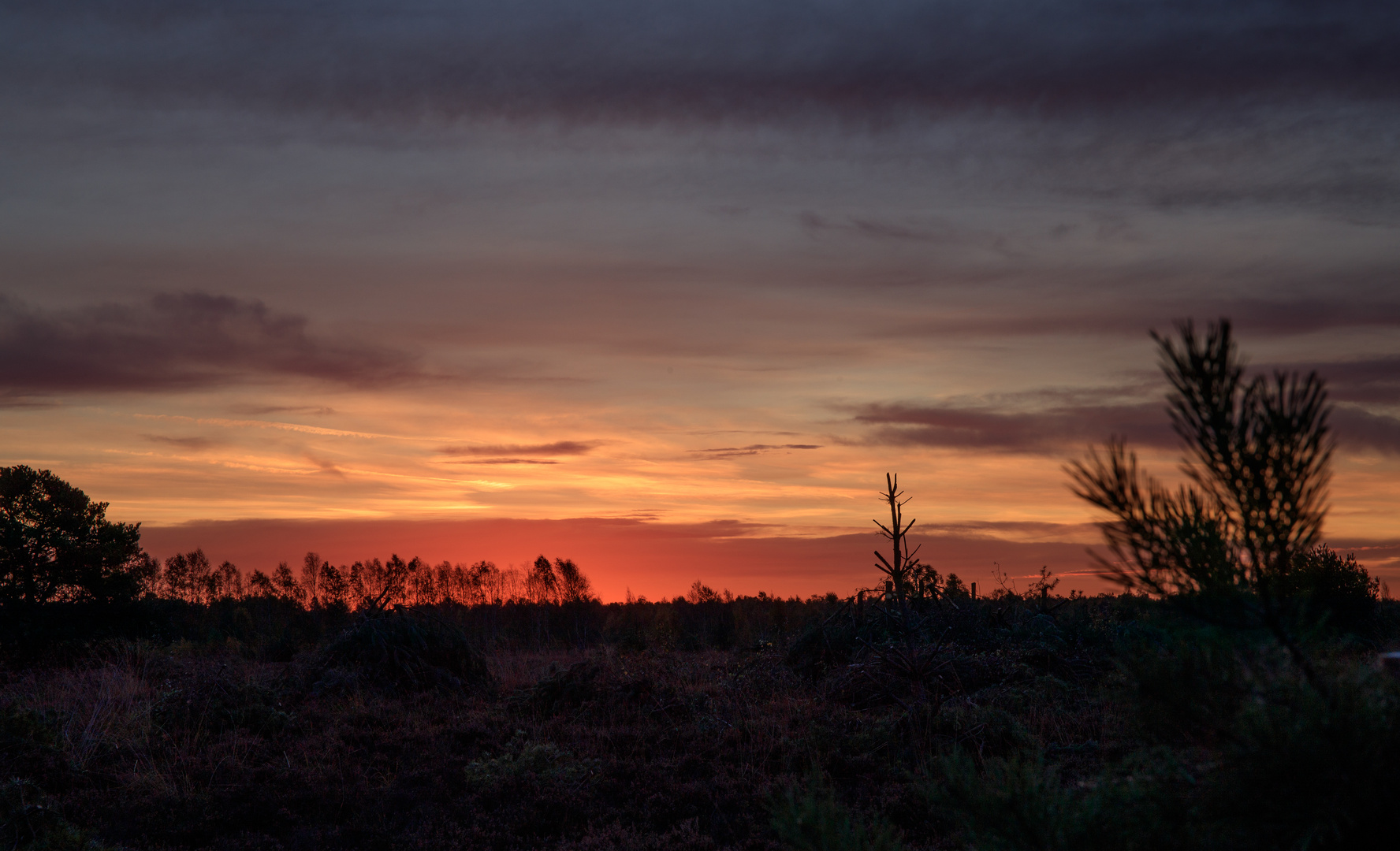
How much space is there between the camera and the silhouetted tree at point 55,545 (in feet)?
71.8

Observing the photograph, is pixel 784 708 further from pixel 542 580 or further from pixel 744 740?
pixel 542 580

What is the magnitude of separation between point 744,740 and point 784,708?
77.0 inches

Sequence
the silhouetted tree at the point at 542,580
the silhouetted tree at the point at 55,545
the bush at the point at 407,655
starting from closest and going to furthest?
1. the bush at the point at 407,655
2. the silhouetted tree at the point at 55,545
3. the silhouetted tree at the point at 542,580

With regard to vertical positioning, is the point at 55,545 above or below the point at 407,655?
above

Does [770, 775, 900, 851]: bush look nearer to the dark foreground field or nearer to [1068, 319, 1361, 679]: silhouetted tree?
the dark foreground field

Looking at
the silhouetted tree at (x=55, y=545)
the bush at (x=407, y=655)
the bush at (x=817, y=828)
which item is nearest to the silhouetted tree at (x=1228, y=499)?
the bush at (x=817, y=828)

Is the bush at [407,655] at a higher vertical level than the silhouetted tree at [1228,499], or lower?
lower

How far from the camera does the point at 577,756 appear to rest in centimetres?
1207

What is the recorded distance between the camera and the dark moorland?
7.41 ft

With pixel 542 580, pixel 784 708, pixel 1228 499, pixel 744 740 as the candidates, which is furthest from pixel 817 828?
pixel 542 580

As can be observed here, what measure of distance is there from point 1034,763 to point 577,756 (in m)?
10.1

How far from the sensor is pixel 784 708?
14.5m

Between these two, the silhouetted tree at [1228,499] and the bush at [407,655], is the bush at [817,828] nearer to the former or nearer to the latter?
the silhouetted tree at [1228,499]

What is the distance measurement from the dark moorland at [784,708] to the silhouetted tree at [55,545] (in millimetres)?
67
